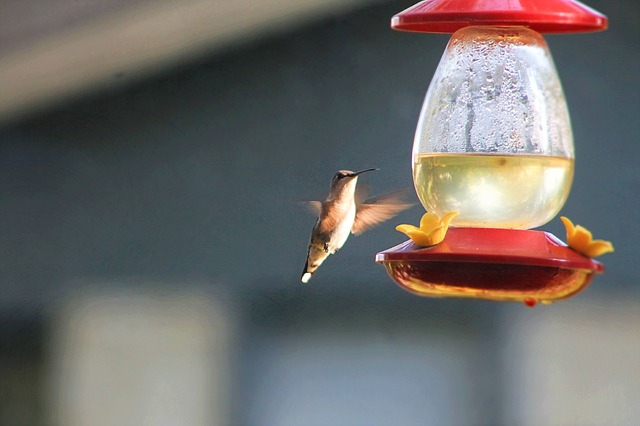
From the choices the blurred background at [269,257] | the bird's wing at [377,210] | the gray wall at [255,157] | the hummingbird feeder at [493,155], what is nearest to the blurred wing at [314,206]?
the bird's wing at [377,210]

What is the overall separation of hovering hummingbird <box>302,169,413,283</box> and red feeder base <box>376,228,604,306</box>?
61 cm

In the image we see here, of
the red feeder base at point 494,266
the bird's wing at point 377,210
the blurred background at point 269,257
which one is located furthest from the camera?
the blurred background at point 269,257

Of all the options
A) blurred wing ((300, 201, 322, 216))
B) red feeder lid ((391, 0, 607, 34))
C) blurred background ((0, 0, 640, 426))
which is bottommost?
blurred background ((0, 0, 640, 426))

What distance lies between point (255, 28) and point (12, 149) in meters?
1.22

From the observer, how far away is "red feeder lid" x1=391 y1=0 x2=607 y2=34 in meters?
2.36

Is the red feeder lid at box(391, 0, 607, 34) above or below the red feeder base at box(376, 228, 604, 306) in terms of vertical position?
above

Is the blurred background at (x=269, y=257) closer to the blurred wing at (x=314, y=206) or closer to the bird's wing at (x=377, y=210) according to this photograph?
the bird's wing at (x=377, y=210)

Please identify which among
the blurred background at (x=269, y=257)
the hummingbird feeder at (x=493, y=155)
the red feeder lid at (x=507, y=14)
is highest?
the red feeder lid at (x=507, y=14)

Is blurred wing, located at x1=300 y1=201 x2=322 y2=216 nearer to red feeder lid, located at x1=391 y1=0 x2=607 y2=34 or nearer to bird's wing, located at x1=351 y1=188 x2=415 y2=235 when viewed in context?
bird's wing, located at x1=351 y1=188 x2=415 y2=235

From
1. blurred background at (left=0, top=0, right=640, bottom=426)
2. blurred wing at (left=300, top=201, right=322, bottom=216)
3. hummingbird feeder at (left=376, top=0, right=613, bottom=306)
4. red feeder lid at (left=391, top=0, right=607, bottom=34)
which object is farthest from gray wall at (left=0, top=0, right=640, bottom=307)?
red feeder lid at (left=391, top=0, right=607, bottom=34)

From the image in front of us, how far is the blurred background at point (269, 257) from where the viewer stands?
5523 millimetres

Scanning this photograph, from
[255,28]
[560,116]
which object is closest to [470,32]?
[560,116]

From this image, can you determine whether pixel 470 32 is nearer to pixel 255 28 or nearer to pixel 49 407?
pixel 255 28

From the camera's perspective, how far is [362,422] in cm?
570
